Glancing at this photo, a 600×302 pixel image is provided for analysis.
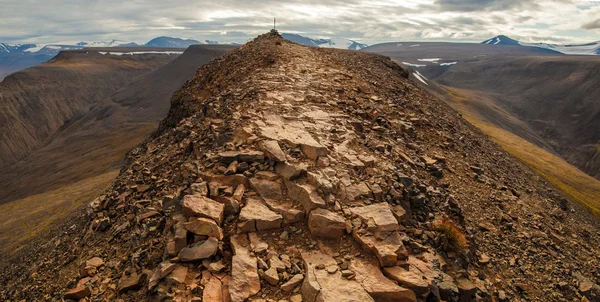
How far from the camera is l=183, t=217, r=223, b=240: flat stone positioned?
9516 millimetres

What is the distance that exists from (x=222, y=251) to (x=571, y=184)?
80011mm

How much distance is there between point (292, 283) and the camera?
28.0ft

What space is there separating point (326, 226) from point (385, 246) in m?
1.78

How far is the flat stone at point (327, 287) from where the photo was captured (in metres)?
8.22

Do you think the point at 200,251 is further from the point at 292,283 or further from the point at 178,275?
the point at 292,283

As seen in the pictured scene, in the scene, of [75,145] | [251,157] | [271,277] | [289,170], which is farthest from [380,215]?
[75,145]

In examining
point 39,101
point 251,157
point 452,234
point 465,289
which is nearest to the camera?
point 465,289

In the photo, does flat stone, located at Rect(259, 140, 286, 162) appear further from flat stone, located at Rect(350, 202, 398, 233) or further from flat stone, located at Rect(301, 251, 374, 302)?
flat stone, located at Rect(301, 251, 374, 302)

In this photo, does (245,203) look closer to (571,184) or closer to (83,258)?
(83,258)

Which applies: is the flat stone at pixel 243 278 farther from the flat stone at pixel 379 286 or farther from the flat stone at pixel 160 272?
the flat stone at pixel 379 286

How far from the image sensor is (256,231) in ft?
33.0

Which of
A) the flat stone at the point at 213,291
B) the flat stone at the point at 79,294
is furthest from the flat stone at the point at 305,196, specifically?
the flat stone at the point at 79,294

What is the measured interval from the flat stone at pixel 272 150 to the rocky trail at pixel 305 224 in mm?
56

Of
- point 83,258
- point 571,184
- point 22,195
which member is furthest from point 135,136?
point 571,184
